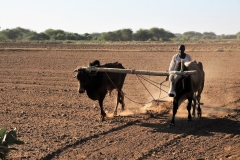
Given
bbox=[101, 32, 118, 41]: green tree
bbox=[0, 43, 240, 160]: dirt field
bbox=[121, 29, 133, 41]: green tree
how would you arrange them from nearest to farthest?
1. bbox=[0, 43, 240, 160]: dirt field
2. bbox=[101, 32, 118, 41]: green tree
3. bbox=[121, 29, 133, 41]: green tree

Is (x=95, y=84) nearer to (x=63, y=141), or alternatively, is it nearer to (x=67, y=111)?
(x=67, y=111)

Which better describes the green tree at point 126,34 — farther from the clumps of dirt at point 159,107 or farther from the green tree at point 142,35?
the clumps of dirt at point 159,107

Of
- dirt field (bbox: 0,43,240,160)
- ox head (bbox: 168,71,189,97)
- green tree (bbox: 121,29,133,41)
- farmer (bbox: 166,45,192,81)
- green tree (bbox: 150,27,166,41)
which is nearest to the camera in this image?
dirt field (bbox: 0,43,240,160)

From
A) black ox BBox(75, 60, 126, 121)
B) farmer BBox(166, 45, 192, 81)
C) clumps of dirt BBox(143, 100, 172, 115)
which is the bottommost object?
clumps of dirt BBox(143, 100, 172, 115)

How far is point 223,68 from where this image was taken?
26.9 metres

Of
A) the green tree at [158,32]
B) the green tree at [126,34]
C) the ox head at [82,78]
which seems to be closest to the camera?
the ox head at [82,78]

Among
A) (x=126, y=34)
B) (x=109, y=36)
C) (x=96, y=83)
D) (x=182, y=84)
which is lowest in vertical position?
(x=96, y=83)

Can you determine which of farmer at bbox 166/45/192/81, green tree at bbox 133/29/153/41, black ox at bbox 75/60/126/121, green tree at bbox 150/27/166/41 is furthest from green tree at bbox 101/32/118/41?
farmer at bbox 166/45/192/81

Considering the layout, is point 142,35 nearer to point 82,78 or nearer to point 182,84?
point 82,78

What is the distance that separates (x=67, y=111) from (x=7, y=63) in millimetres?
19259

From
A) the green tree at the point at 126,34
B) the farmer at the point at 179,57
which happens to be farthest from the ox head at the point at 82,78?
the green tree at the point at 126,34

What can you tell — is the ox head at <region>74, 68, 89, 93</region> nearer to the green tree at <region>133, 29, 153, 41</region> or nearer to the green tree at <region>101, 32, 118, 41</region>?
the green tree at <region>101, 32, 118, 41</region>

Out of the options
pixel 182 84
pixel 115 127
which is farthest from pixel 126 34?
pixel 115 127

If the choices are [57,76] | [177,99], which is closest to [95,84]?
[177,99]
